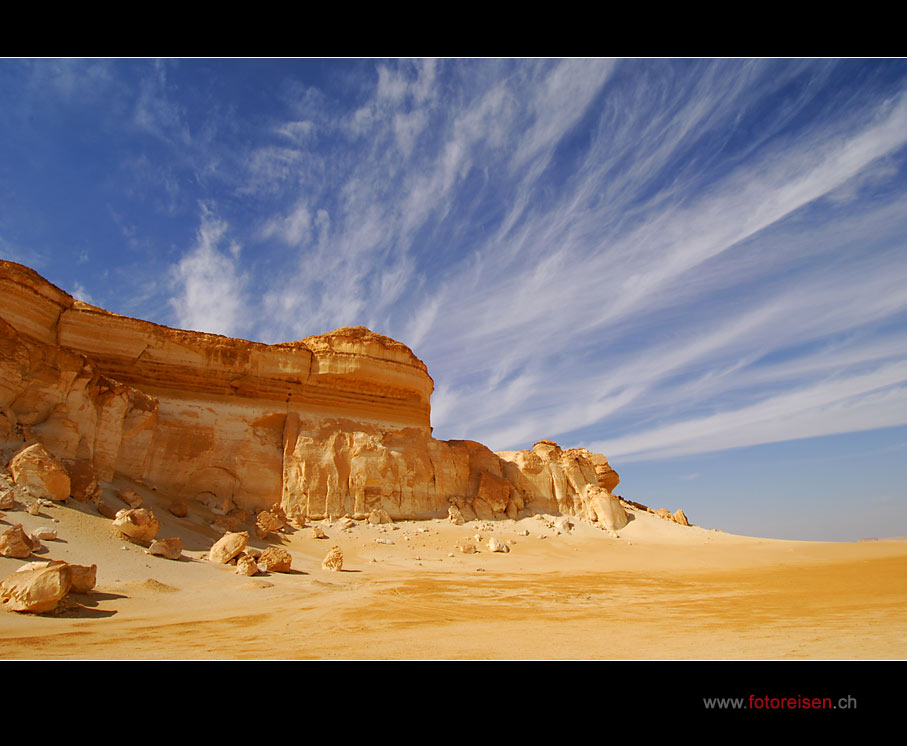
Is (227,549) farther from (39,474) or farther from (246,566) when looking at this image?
(39,474)

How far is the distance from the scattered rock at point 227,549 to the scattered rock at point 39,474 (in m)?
3.62

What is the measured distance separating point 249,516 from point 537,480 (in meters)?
16.0

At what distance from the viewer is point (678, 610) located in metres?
7.64

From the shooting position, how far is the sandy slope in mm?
4633

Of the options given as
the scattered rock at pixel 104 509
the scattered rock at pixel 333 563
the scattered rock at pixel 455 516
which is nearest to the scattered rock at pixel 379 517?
the scattered rock at pixel 455 516

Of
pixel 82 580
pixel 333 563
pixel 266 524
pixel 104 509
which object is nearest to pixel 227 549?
pixel 333 563

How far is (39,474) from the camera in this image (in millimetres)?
10492

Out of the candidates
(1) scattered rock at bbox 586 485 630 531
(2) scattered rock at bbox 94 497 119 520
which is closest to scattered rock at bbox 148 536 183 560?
(2) scattered rock at bbox 94 497 119 520

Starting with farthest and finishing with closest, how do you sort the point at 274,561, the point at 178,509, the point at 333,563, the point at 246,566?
the point at 178,509
the point at 333,563
the point at 274,561
the point at 246,566

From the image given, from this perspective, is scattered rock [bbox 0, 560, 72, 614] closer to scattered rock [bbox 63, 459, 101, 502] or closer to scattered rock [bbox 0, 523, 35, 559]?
scattered rock [bbox 0, 523, 35, 559]

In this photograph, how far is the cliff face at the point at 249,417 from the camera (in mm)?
14227

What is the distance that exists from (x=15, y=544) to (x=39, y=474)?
3673 mm
